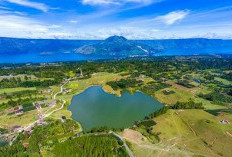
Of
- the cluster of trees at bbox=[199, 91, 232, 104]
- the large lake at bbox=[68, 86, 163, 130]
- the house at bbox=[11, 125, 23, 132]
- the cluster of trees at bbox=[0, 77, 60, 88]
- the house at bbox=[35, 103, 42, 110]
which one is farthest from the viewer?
the cluster of trees at bbox=[0, 77, 60, 88]

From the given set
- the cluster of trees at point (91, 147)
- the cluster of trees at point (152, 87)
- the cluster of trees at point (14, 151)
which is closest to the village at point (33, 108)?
the cluster of trees at point (14, 151)

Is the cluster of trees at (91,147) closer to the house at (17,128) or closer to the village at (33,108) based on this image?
the village at (33,108)

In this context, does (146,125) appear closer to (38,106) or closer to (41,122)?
(41,122)

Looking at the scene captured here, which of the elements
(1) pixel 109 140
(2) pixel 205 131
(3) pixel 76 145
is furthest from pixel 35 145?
(2) pixel 205 131

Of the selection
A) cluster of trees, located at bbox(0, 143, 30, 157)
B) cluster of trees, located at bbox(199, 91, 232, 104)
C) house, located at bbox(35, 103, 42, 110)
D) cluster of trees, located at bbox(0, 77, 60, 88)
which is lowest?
cluster of trees, located at bbox(0, 143, 30, 157)

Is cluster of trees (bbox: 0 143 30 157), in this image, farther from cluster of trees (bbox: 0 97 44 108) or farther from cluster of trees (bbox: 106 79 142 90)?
cluster of trees (bbox: 106 79 142 90)

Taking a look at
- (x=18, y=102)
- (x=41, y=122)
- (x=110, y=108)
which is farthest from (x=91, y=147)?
(x=18, y=102)

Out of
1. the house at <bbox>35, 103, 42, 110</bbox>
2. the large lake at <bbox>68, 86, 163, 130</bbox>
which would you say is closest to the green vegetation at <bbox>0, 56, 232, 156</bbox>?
Answer: the house at <bbox>35, 103, 42, 110</bbox>

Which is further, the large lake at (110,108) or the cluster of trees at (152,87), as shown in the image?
the cluster of trees at (152,87)
